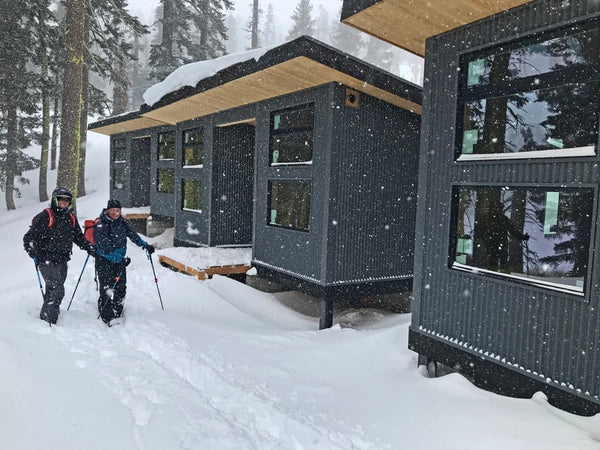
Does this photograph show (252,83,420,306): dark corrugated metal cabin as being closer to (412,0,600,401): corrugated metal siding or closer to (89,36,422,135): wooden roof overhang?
(89,36,422,135): wooden roof overhang

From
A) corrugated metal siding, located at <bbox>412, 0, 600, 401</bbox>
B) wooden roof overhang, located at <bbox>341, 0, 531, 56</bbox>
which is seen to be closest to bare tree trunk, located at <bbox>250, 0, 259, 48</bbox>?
wooden roof overhang, located at <bbox>341, 0, 531, 56</bbox>

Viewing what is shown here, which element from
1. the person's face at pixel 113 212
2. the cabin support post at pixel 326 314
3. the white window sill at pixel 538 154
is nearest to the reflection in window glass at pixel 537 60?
the white window sill at pixel 538 154

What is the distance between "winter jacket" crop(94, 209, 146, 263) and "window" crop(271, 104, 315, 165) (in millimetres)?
3894

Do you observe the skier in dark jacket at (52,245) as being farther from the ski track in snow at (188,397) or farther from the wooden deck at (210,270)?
the wooden deck at (210,270)

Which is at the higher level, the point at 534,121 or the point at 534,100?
the point at 534,100

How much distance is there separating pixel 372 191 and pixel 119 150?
1576 cm

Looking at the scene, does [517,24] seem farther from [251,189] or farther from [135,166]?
[135,166]

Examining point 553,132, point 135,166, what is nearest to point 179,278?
point 553,132

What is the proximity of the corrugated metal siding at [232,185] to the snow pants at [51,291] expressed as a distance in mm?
6257

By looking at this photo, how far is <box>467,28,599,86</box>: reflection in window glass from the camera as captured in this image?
4281 millimetres

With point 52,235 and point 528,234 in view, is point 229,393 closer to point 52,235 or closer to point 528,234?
point 52,235

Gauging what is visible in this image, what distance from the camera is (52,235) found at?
6105 mm

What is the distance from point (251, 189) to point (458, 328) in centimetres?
861

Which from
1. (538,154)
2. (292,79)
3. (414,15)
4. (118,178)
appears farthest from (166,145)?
(538,154)
